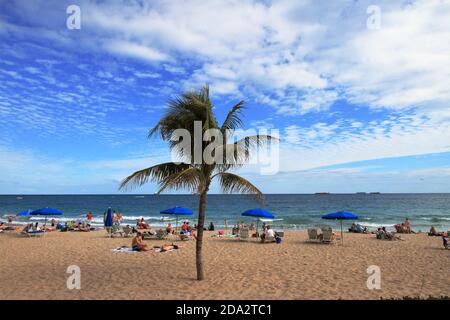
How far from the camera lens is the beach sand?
8044 mm

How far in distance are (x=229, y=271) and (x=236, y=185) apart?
3.36m

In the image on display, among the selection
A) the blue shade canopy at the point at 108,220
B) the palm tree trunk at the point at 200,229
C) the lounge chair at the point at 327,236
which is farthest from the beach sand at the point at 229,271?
the blue shade canopy at the point at 108,220

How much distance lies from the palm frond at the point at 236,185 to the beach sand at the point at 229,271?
2.48 metres

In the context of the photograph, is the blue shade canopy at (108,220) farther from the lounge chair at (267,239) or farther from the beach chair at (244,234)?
the lounge chair at (267,239)

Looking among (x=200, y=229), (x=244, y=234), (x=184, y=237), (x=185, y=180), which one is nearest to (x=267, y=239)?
(x=244, y=234)

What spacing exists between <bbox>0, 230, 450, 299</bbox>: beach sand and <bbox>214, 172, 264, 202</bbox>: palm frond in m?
2.48

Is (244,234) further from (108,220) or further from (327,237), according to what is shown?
(108,220)

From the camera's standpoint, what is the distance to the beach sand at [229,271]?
804 cm

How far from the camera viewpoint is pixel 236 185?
8.62m

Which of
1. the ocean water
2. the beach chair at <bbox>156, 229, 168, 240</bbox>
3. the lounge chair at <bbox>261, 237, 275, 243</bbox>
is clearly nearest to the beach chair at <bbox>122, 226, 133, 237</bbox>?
the beach chair at <bbox>156, 229, 168, 240</bbox>
